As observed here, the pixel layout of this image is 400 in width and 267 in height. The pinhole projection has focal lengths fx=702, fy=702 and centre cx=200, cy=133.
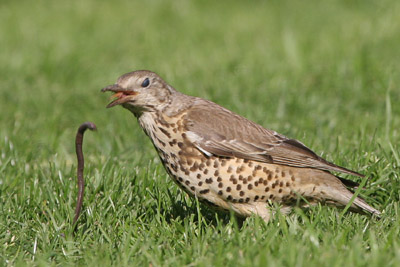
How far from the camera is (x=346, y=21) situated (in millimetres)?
11961

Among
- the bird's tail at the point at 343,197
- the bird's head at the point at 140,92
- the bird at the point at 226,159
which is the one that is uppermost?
the bird's head at the point at 140,92

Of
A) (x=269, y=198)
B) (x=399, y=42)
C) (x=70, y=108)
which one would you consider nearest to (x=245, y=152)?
(x=269, y=198)

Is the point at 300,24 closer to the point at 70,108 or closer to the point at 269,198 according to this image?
the point at 70,108

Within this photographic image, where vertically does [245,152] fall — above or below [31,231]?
above

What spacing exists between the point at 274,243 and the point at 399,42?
6.62 metres

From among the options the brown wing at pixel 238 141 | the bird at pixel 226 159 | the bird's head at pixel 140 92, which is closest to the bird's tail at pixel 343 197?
the bird at pixel 226 159

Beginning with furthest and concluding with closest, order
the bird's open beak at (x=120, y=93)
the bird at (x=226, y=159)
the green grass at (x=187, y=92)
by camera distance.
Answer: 1. the bird at (x=226, y=159)
2. the bird's open beak at (x=120, y=93)
3. the green grass at (x=187, y=92)

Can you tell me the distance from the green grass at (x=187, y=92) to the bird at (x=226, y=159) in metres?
0.22

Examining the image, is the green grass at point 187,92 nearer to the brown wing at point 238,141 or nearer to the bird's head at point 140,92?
the brown wing at point 238,141

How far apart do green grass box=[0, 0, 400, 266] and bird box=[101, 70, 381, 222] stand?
0.22 meters

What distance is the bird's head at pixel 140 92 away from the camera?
4902mm

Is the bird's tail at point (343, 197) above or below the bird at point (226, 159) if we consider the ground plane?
below

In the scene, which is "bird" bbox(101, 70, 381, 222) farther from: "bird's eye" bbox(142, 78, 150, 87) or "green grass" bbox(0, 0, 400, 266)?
"green grass" bbox(0, 0, 400, 266)

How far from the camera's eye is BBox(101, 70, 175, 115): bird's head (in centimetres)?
490
